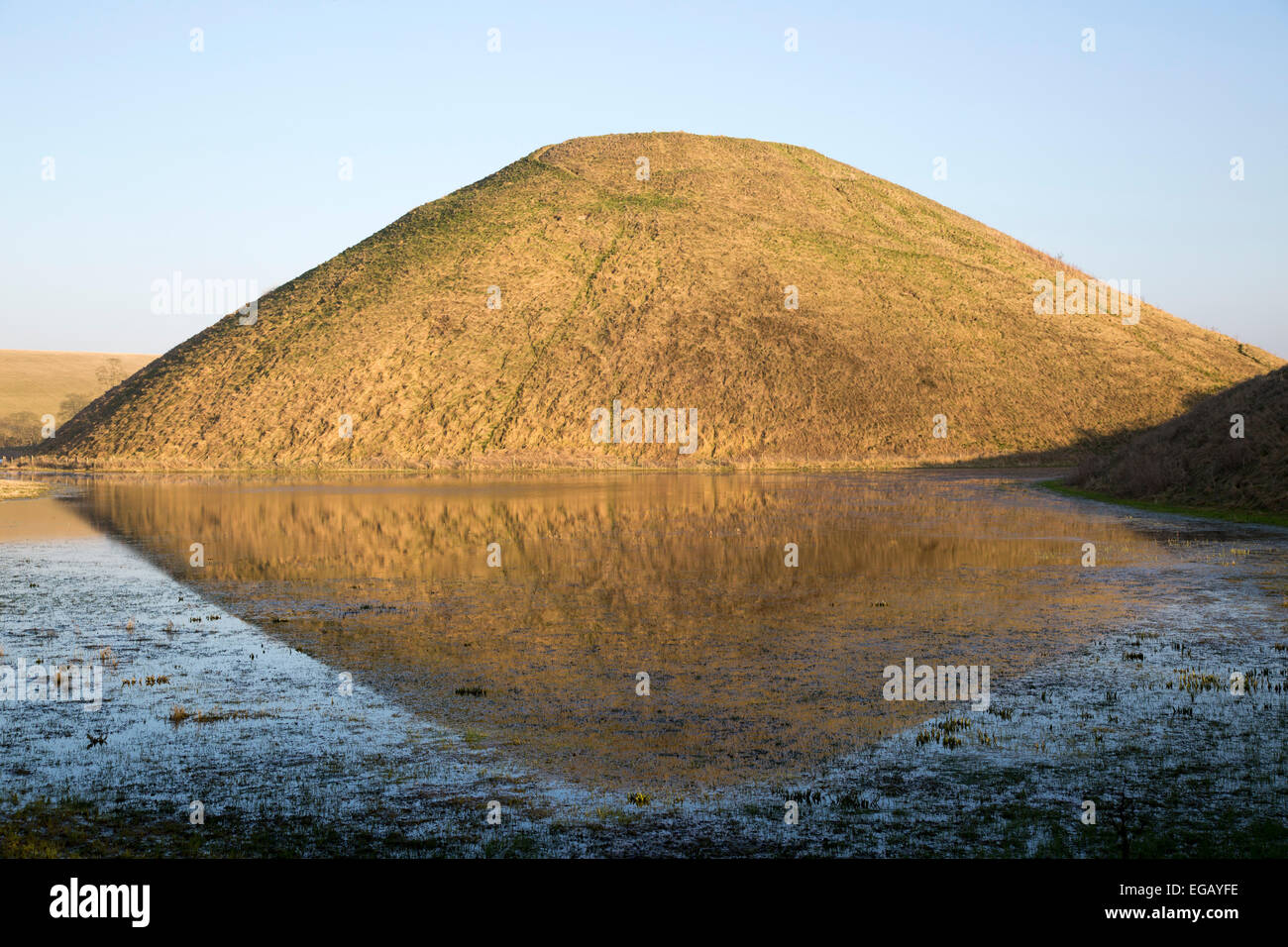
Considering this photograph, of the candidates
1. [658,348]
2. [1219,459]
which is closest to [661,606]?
[1219,459]

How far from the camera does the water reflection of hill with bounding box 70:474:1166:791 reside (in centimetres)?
1345

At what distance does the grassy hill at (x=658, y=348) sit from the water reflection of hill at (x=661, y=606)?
6014cm

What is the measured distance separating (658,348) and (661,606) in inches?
3797

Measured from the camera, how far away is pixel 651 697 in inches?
585

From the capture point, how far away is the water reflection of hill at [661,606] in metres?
13.5

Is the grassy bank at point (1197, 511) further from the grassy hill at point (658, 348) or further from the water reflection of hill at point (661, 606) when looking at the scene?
the grassy hill at point (658, 348)

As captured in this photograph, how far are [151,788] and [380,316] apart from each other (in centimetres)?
11958

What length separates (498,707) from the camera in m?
14.3

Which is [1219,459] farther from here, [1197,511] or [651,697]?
[651,697]

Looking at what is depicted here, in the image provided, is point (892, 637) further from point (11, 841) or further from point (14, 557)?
point (14, 557)

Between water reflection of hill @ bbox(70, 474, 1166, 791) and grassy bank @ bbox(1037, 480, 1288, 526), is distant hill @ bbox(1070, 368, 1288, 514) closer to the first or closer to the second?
grassy bank @ bbox(1037, 480, 1288, 526)
